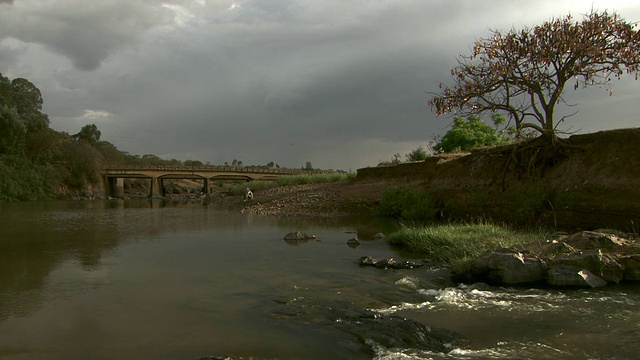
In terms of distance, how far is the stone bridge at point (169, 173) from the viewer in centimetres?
7691

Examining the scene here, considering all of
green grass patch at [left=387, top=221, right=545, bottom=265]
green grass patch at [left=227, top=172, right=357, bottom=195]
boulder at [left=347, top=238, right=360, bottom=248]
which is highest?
green grass patch at [left=227, top=172, right=357, bottom=195]

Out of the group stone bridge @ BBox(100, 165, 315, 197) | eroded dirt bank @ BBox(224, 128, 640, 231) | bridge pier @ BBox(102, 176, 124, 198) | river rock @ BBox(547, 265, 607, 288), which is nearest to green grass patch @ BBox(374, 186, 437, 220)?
eroded dirt bank @ BBox(224, 128, 640, 231)

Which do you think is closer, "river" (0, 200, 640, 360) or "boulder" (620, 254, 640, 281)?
"river" (0, 200, 640, 360)

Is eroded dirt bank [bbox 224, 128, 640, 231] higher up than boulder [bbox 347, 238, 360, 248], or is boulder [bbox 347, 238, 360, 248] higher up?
eroded dirt bank [bbox 224, 128, 640, 231]

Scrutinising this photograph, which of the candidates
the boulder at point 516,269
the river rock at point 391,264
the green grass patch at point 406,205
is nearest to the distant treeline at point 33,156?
the green grass patch at point 406,205

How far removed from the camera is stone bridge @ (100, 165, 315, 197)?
76912 mm

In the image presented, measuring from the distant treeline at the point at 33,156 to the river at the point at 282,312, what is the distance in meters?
46.4

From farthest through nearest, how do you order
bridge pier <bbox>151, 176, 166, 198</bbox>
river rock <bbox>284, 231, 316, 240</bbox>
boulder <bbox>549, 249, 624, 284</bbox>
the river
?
bridge pier <bbox>151, 176, 166, 198</bbox> < river rock <bbox>284, 231, 316, 240</bbox> < boulder <bbox>549, 249, 624, 284</bbox> < the river

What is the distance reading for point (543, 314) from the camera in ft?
19.9

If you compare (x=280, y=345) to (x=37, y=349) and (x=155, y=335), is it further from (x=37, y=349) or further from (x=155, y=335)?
(x=37, y=349)

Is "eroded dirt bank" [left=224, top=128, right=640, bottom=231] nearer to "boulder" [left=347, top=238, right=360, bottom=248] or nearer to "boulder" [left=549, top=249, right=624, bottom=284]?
"boulder" [left=549, top=249, right=624, bottom=284]

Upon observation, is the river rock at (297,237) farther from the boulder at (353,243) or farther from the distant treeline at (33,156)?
the distant treeline at (33,156)

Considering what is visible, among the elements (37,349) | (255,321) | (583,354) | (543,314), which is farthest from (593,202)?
(37,349)

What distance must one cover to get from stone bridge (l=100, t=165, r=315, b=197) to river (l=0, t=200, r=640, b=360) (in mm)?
65584
